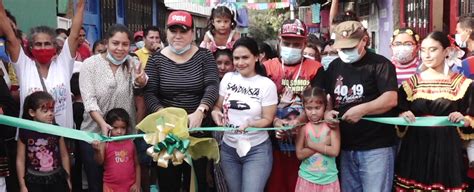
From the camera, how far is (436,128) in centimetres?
424

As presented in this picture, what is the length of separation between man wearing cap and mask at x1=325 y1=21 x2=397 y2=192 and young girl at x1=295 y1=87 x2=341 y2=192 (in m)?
0.12

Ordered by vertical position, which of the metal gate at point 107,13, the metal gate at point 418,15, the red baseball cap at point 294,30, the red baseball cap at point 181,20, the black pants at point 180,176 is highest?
the metal gate at point 107,13

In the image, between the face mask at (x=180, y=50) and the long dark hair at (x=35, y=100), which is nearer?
the long dark hair at (x=35, y=100)

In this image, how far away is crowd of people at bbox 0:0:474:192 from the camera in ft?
13.9

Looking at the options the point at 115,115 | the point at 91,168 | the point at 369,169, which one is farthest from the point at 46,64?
the point at 369,169

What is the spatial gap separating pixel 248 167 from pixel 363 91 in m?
1.10

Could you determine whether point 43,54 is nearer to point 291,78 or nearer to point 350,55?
point 291,78

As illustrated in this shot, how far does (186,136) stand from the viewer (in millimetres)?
4336

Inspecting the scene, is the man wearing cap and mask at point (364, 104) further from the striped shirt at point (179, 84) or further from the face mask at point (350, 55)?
the striped shirt at point (179, 84)

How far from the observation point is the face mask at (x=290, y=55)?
4.67m

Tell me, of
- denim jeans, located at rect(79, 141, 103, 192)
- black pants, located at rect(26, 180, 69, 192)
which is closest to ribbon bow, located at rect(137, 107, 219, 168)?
denim jeans, located at rect(79, 141, 103, 192)

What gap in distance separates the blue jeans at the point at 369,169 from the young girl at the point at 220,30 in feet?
6.43

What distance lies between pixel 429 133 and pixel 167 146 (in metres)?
2.02

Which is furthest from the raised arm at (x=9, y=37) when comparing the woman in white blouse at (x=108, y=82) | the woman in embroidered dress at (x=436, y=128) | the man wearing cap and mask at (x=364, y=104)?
the woman in embroidered dress at (x=436, y=128)
